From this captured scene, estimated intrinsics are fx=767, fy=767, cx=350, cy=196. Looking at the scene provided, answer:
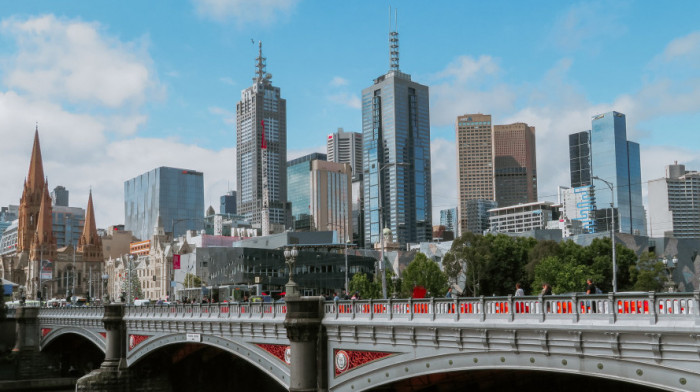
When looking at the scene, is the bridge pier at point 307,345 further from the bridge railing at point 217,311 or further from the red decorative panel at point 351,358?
the bridge railing at point 217,311

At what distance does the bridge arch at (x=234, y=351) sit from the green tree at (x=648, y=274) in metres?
52.0

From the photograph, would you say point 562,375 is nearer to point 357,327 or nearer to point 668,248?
point 357,327

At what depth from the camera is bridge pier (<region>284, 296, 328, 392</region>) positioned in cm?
3369

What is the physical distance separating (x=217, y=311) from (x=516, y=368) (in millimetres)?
23995

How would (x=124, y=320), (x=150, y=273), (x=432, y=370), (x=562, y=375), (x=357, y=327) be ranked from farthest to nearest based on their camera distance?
(x=150, y=273) → (x=124, y=320) → (x=562, y=375) → (x=357, y=327) → (x=432, y=370)

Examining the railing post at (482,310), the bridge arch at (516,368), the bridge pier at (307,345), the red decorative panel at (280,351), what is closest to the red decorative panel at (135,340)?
the red decorative panel at (280,351)

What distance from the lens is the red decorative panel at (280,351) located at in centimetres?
3638

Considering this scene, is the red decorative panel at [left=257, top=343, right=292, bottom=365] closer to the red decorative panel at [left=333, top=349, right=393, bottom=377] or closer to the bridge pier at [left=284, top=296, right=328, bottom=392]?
the bridge pier at [left=284, top=296, right=328, bottom=392]

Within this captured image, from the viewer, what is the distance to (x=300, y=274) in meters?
138

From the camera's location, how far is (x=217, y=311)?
44250 millimetres

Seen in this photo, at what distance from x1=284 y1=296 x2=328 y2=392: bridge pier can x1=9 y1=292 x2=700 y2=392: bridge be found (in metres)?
0.04

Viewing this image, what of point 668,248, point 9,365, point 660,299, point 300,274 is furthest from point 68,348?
point 668,248

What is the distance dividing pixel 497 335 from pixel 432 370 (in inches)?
145

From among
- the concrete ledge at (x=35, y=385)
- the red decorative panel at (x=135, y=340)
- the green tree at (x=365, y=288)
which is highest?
the green tree at (x=365, y=288)
